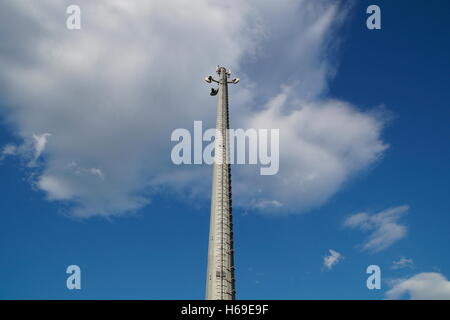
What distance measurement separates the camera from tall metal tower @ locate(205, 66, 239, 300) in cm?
3525

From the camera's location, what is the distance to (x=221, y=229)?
3825 cm

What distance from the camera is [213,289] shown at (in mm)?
34656

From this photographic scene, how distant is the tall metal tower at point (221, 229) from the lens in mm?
35250
